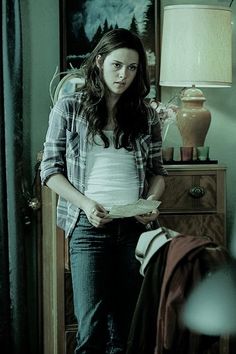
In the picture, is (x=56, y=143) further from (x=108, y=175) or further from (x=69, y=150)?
(x=108, y=175)

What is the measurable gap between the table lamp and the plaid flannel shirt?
572 mm

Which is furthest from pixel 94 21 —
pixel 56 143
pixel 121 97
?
pixel 56 143

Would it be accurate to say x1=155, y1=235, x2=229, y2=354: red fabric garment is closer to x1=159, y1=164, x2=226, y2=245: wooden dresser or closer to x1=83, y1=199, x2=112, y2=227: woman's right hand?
x1=83, y1=199, x2=112, y2=227: woman's right hand

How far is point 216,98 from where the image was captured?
11.8 ft

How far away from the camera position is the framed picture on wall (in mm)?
3436

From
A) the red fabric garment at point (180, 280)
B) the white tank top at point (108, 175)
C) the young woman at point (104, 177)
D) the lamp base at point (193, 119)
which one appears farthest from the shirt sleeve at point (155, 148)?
the red fabric garment at point (180, 280)

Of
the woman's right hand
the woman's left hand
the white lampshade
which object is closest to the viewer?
the woman's right hand

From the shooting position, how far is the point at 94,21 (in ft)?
11.3

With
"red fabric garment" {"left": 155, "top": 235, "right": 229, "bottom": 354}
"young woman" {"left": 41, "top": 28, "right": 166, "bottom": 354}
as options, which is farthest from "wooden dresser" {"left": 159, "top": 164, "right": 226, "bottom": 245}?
"red fabric garment" {"left": 155, "top": 235, "right": 229, "bottom": 354}

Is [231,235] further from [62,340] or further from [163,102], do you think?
[62,340]

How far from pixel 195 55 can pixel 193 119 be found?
26cm

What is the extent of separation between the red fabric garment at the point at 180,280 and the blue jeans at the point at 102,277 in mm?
744

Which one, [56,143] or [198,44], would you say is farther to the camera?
[198,44]

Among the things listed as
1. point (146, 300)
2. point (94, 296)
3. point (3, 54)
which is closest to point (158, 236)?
point (146, 300)
